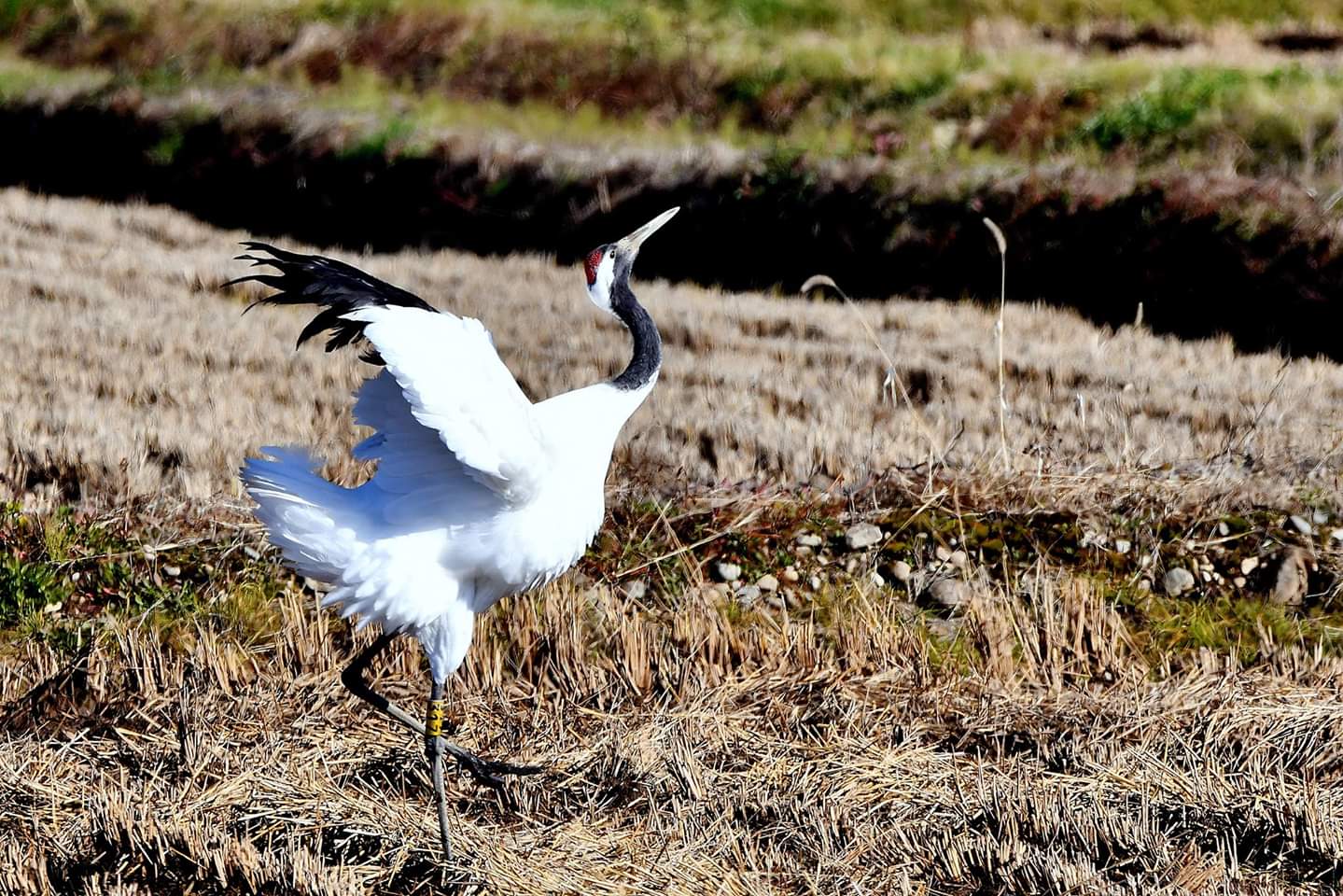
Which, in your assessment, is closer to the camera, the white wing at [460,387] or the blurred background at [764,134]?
the white wing at [460,387]

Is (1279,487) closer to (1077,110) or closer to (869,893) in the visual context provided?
(869,893)

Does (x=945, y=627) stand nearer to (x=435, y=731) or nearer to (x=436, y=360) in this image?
(x=435, y=731)

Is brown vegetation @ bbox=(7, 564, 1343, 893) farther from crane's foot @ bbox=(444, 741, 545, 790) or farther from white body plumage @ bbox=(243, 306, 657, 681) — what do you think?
white body plumage @ bbox=(243, 306, 657, 681)

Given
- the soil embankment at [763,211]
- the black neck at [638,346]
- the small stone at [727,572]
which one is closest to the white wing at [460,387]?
the black neck at [638,346]

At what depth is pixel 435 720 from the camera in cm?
412

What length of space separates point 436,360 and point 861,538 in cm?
236

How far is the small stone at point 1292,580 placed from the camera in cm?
525

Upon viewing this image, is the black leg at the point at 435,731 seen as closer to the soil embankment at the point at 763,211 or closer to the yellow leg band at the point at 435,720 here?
the yellow leg band at the point at 435,720

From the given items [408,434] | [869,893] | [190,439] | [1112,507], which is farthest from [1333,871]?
[190,439]

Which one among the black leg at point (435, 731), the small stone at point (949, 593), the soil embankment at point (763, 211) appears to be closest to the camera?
the black leg at point (435, 731)

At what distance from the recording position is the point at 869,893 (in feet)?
12.7

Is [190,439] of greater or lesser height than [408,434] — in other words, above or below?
below

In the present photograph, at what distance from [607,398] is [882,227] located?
686 centimetres

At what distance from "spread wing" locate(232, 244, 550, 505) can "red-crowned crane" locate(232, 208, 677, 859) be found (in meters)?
0.01
